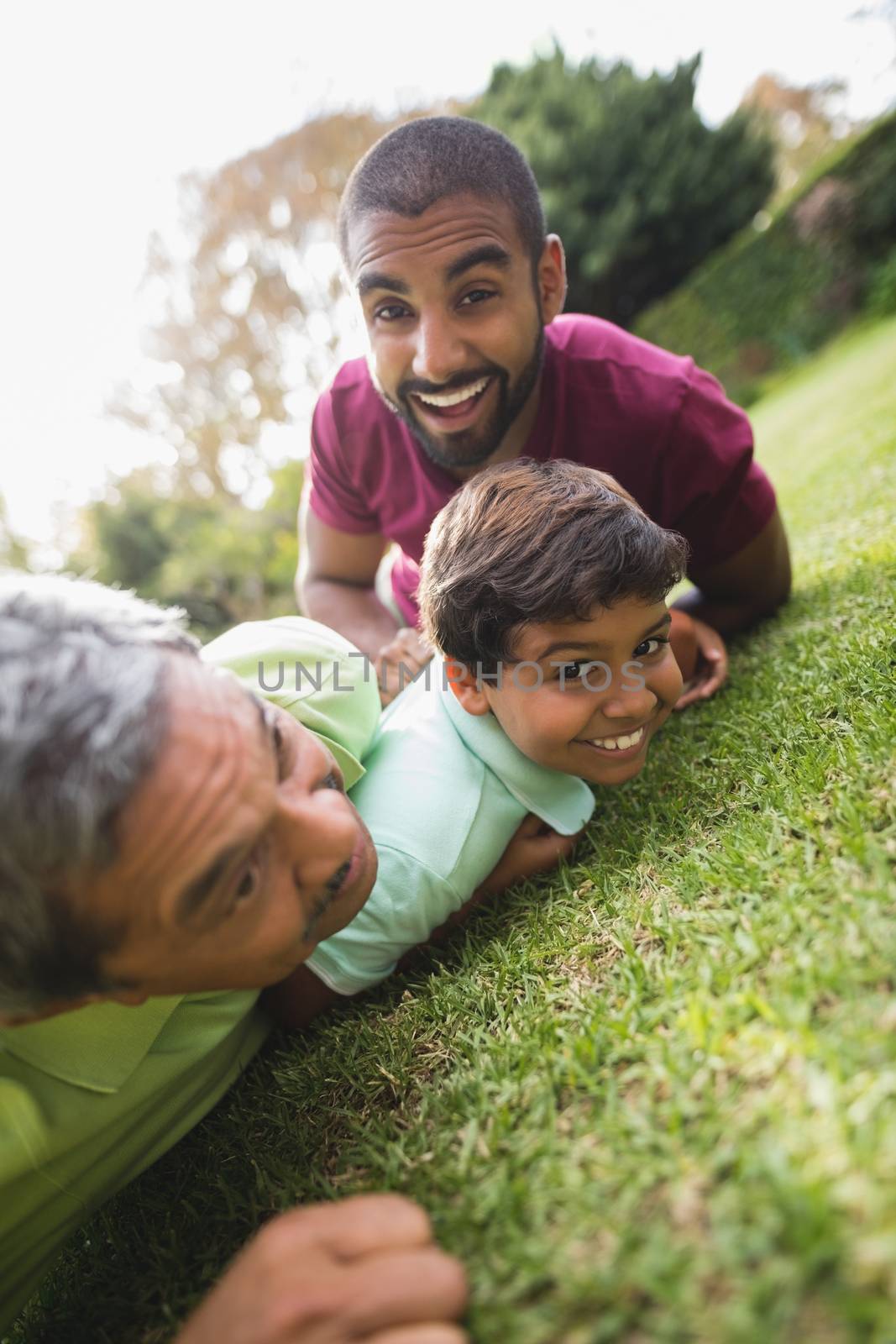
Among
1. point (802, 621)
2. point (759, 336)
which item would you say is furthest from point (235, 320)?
point (802, 621)

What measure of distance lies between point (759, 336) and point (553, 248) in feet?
42.5

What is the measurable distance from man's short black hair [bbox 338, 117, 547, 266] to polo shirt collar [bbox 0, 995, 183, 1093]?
2.43 meters

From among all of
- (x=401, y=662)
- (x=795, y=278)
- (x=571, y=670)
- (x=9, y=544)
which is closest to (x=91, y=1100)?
(x=571, y=670)

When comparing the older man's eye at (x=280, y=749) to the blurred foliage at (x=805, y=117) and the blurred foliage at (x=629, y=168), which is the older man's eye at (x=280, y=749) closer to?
the blurred foliage at (x=629, y=168)

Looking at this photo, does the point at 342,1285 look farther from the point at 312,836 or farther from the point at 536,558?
the point at 536,558

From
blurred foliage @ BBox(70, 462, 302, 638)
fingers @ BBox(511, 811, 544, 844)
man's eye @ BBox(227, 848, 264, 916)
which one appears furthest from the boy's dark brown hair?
blurred foliage @ BBox(70, 462, 302, 638)

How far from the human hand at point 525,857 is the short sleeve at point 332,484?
1876 millimetres

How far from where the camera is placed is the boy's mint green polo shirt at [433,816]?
197 cm

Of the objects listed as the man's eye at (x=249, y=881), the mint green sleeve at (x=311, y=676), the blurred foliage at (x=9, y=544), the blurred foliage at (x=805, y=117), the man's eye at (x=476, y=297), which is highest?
the blurred foliage at (x=805, y=117)

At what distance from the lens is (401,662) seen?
10.5 ft

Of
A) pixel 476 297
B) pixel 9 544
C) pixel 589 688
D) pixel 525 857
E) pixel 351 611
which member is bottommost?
pixel 9 544

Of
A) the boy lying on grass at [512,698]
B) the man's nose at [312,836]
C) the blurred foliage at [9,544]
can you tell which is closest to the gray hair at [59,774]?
the man's nose at [312,836]

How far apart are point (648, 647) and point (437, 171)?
1693mm

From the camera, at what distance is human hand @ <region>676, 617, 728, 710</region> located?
109 inches
